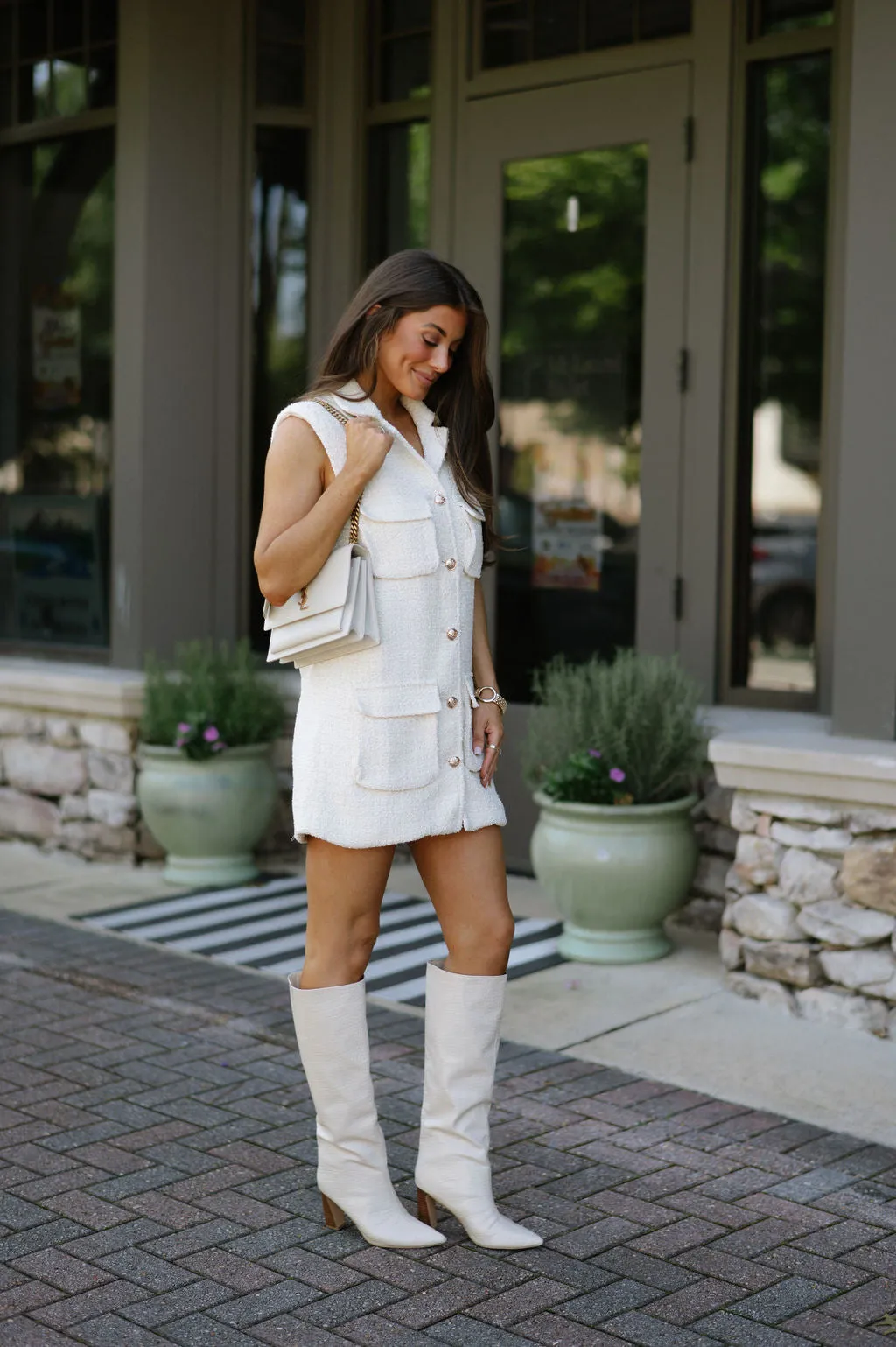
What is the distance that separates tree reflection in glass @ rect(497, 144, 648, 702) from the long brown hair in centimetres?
285

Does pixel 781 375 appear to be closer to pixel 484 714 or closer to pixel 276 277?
pixel 276 277

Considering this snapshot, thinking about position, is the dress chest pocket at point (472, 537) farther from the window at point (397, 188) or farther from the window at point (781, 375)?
the window at point (397, 188)

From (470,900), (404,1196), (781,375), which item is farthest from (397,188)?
(404,1196)

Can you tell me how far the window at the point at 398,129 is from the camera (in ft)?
22.4

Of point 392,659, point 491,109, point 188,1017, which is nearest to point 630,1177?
point 392,659

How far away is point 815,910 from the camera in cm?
489

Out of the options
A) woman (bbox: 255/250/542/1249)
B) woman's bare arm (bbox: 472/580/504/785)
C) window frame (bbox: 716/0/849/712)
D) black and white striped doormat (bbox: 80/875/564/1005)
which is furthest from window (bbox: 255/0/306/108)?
woman's bare arm (bbox: 472/580/504/785)

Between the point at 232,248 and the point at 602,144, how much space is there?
1.70 meters

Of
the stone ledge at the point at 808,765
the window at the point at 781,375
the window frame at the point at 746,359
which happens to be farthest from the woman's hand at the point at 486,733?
the window at the point at 781,375

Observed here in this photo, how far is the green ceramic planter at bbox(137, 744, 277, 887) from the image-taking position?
6.43m

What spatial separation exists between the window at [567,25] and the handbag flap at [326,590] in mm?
3663

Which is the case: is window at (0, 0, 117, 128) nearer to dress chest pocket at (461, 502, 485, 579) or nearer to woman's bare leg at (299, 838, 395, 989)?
dress chest pocket at (461, 502, 485, 579)

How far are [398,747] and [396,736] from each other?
0.07 ft

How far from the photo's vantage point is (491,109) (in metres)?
6.54
